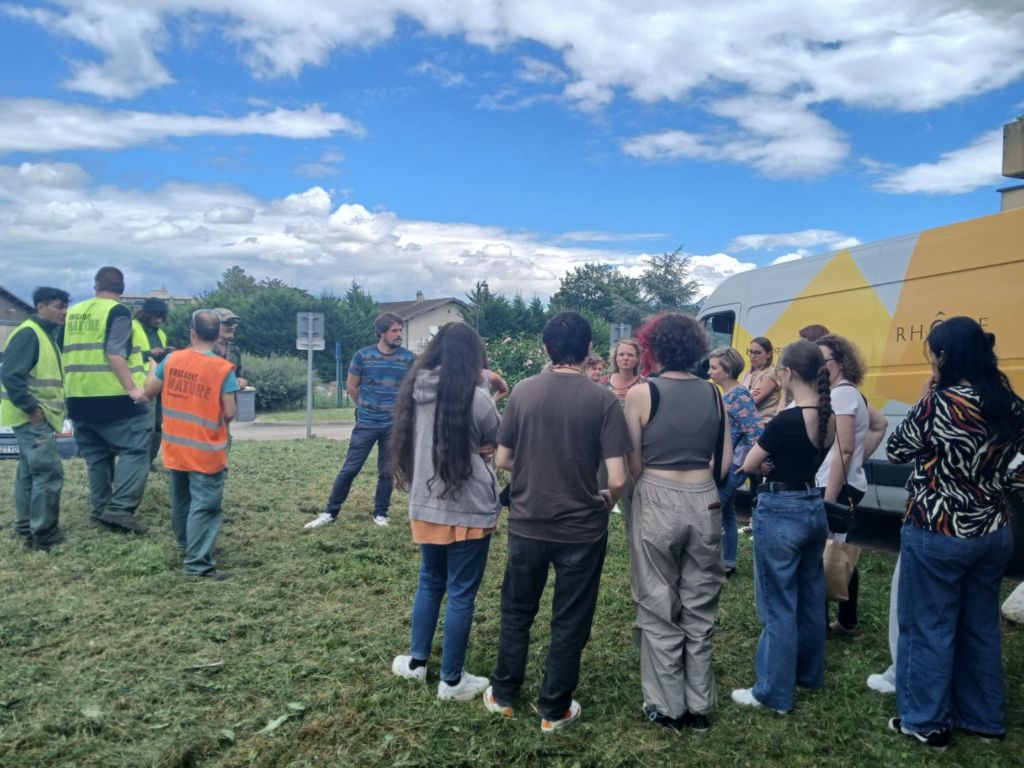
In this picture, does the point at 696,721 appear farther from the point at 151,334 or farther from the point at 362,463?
the point at 151,334

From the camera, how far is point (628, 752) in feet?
10.8

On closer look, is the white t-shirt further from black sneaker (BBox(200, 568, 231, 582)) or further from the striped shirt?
black sneaker (BBox(200, 568, 231, 582))

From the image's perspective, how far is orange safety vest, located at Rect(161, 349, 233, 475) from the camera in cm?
→ 550

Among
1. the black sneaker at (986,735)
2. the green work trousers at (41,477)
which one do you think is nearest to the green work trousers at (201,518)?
the green work trousers at (41,477)

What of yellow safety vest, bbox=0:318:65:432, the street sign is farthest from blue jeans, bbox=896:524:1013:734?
the street sign

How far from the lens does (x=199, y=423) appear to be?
5.52 meters

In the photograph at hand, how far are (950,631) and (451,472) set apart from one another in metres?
2.32

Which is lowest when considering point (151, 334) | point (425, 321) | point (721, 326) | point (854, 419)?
point (854, 419)

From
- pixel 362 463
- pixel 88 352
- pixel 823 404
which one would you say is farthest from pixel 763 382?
pixel 88 352

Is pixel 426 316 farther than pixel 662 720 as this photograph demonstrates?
Yes

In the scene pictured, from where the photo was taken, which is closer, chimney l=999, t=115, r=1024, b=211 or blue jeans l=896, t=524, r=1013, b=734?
blue jeans l=896, t=524, r=1013, b=734

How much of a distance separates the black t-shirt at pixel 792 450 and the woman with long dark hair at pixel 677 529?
0.29 meters

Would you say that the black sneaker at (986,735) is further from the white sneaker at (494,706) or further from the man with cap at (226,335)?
the man with cap at (226,335)

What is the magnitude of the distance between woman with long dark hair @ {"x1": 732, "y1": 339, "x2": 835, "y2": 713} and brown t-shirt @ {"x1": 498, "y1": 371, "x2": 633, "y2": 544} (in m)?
0.83
